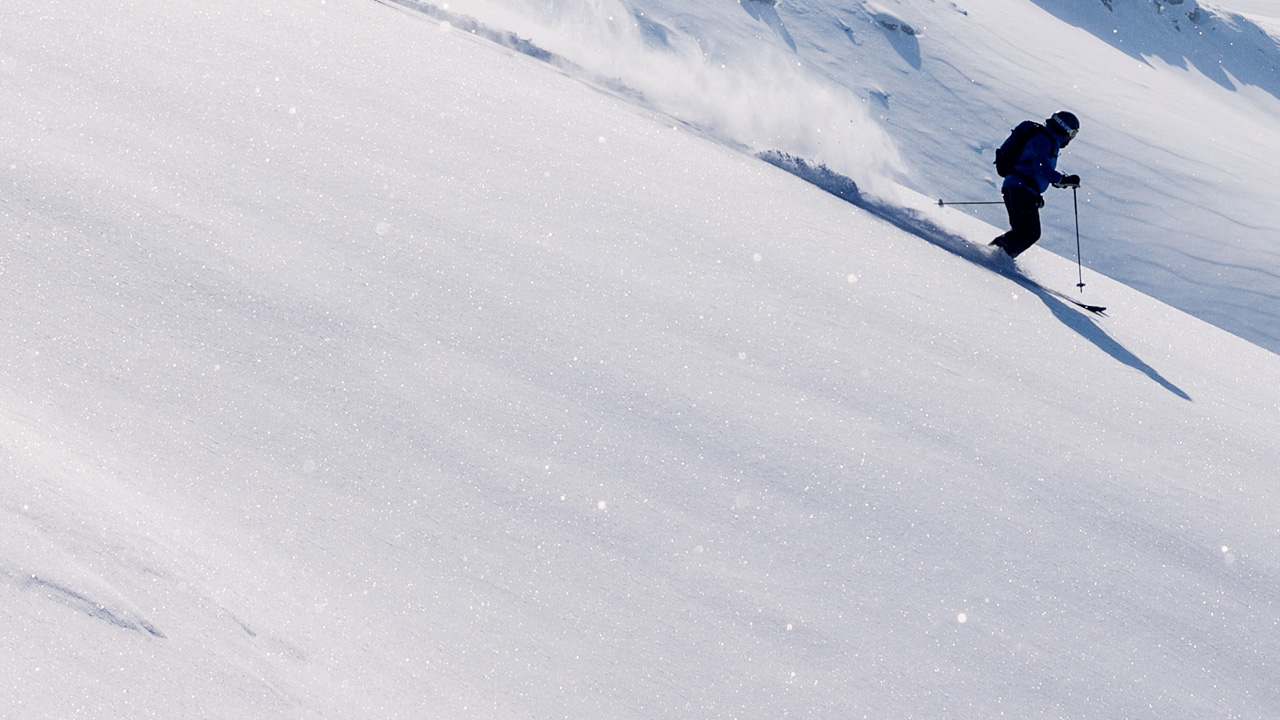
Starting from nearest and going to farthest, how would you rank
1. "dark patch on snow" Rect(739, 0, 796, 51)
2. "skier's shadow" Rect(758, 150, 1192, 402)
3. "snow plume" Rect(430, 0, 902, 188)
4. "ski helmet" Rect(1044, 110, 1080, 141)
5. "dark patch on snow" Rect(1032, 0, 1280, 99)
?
1. "skier's shadow" Rect(758, 150, 1192, 402)
2. "ski helmet" Rect(1044, 110, 1080, 141)
3. "snow plume" Rect(430, 0, 902, 188)
4. "dark patch on snow" Rect(739, 0, 796, 51)
5. "dark patch on snow" Rect(1032, 0, 1280, 99)

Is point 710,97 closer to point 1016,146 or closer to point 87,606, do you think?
point 1016,146

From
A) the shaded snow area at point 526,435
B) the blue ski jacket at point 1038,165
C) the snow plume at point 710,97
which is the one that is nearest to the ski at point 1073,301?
the shaded snow area at point 526,435

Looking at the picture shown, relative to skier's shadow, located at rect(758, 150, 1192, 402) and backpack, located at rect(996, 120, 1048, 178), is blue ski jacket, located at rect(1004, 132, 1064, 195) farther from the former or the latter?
Result: skier's shadow, located at rect(758, 150, 1192, 402)

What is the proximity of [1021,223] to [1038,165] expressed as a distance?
0.62 metres

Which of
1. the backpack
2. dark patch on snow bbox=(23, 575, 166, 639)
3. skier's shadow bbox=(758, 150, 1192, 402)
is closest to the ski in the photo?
skier's shadow bbox=(758, 150, 1192, 402)

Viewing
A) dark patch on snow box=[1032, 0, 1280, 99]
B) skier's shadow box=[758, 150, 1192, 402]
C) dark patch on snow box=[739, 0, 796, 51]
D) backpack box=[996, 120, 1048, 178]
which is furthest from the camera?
dark patch on snow box=[1032, 0, 1280, 99]

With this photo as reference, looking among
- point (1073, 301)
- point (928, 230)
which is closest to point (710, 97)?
point (928, 230)

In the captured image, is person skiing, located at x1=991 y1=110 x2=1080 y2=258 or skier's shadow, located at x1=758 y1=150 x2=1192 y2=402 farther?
person skiing, located at x1=991 y1=110 x2=1080 y2=258

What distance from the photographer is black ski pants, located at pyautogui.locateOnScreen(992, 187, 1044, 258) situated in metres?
6.36

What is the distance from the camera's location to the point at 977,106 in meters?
19.4

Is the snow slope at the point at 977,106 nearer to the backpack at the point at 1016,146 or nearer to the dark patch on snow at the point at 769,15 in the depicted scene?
the dark patch on snow at the point at 769,15

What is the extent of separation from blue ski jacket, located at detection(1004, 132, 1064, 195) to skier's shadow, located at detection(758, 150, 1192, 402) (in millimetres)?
740

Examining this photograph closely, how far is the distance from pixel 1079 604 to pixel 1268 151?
23.6m

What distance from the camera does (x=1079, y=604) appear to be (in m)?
2.94
